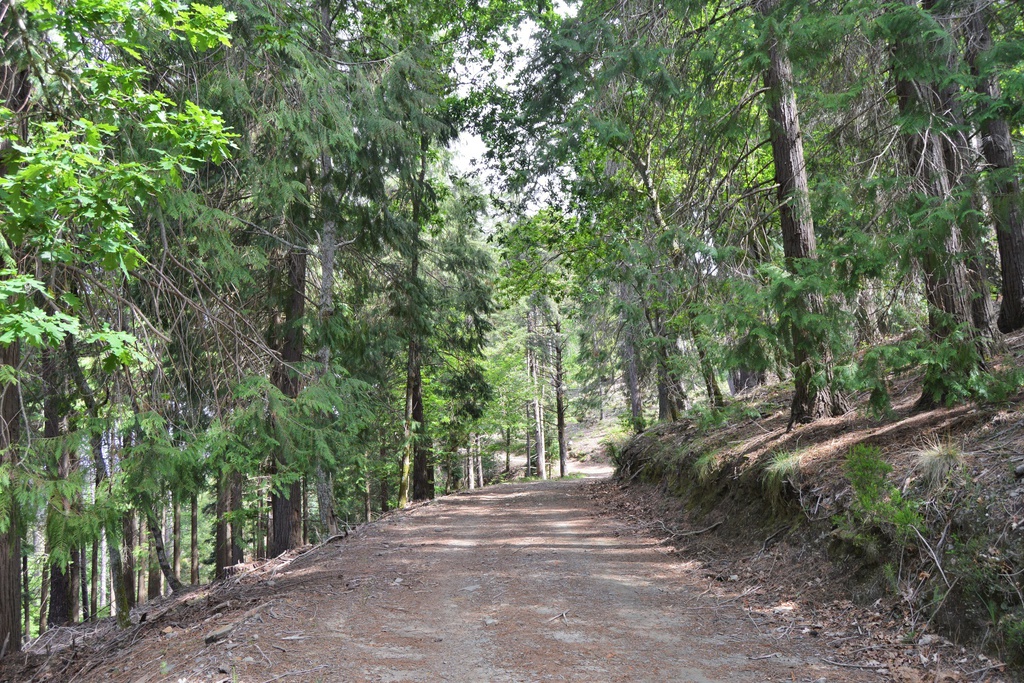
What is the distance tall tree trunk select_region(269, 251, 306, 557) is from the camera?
10242 millimetres

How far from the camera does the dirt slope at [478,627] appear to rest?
4.32m

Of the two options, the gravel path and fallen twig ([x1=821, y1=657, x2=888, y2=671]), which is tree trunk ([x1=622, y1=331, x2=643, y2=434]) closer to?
the gravel path

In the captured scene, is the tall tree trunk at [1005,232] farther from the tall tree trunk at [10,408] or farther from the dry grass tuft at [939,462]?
the tall tree trunk at [10,408]

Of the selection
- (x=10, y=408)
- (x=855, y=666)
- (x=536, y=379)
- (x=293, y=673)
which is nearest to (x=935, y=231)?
(x=855, y=666)

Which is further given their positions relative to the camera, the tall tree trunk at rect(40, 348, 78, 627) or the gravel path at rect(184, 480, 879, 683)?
the tall tree trunk at rect(40, 348, 78, 627)

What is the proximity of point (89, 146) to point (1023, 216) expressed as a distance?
22.6 feet

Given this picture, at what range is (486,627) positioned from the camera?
5293 millimetres

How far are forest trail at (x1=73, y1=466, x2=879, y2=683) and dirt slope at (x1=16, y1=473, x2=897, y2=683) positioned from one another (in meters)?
0.02

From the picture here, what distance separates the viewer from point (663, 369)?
487 inches

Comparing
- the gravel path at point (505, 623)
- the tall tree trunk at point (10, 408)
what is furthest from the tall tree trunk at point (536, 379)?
the tall tree trunk at point (10, 408)

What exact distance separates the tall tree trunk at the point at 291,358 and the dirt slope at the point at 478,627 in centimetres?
299

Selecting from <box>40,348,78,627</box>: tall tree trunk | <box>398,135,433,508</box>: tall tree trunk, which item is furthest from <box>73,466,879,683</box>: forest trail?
<box>398,135,433,508</box>: tall tree trunk

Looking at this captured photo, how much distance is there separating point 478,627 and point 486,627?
72 millimetres

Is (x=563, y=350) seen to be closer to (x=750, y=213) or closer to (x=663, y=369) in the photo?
(x=663, y=369)
